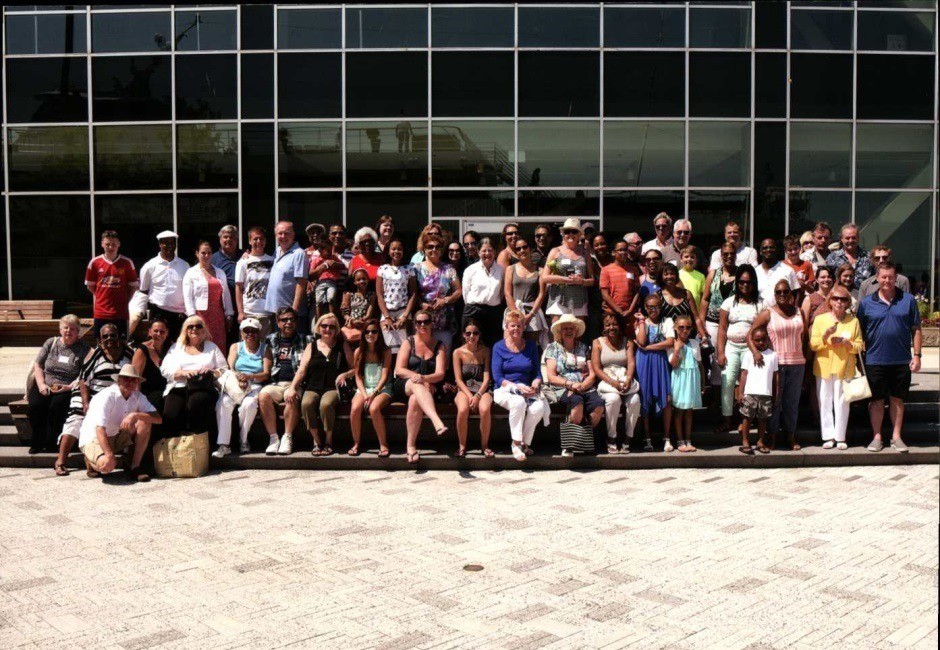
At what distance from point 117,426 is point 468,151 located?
35.2 ft

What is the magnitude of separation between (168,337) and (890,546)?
6943 mm

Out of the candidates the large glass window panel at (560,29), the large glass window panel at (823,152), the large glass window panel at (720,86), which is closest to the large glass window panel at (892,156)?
the large glass window panel at (823,152)

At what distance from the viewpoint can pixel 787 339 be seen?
8.77m

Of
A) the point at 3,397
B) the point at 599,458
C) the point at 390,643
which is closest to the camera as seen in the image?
the point at 390,643

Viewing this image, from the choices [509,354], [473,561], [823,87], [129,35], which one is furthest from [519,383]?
[129,35]

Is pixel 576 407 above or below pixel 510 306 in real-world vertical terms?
below

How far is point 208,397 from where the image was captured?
867cm

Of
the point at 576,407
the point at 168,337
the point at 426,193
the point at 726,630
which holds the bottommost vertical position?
the point at 726,630

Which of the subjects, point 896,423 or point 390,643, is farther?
point 896,423

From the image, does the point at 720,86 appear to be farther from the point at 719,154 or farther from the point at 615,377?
the point at 615,377

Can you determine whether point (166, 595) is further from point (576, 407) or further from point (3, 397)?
point (3, 397)

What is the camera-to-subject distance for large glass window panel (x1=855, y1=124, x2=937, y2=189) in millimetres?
17734

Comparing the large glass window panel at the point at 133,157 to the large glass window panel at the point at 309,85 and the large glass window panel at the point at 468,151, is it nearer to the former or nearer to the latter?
the large glass window panel at the point at 309,85

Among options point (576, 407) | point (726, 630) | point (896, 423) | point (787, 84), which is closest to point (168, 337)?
point (576, 407)
